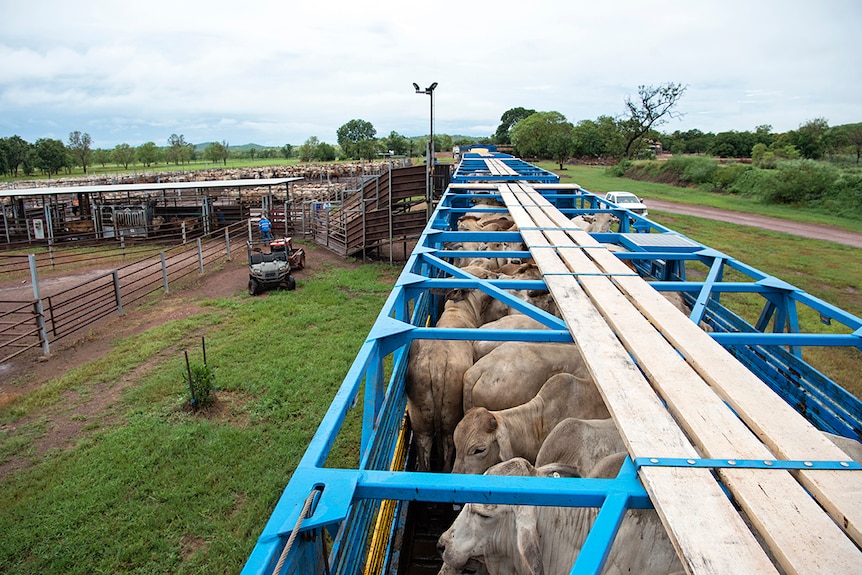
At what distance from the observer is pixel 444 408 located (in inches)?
199

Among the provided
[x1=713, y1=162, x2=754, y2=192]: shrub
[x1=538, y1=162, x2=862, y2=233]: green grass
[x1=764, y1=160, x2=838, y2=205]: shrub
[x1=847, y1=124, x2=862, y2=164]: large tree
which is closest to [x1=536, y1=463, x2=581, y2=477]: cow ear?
[x1=538, y1=162, x2=862, y2=233]: green grass

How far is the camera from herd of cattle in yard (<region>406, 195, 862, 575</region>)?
2.79 metres

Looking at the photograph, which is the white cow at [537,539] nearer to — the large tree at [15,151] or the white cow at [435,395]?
the white cow at [435,395]

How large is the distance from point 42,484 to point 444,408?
200 inches

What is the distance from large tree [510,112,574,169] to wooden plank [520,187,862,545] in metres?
64.3

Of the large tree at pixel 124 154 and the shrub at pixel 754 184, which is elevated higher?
the large tree at pixel 124 154

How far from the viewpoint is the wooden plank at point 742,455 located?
60.3 inches

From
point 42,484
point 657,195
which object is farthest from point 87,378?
point 657,195

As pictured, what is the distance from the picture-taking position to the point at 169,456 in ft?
22.4

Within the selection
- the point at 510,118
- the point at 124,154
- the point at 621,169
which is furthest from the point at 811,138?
the point at 124,154

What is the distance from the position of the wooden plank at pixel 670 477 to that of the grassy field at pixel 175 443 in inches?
168

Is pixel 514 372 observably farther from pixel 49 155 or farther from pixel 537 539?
pixel 49 155

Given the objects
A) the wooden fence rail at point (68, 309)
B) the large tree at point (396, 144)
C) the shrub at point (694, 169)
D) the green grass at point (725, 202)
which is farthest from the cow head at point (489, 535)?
the large tree at point (396, 144)

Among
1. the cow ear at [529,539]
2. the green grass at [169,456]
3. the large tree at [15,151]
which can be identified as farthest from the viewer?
the large tree at [15,151]
